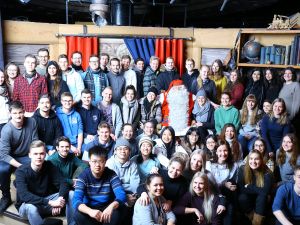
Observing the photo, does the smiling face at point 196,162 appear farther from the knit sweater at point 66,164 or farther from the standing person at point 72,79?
the standing person at point 72,79

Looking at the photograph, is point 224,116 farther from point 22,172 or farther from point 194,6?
point 194,6

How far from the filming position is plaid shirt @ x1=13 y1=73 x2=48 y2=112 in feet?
12.5

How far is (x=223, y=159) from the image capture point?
10.9 ft

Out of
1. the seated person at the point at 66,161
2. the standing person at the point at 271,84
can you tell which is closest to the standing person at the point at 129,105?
the seated person at the point at 66,161

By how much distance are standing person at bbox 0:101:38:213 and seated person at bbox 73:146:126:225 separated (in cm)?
80

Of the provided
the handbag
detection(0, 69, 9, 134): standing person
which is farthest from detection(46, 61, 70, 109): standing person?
the handbag

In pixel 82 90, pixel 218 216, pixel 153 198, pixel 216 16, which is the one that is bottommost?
pixel 218 216

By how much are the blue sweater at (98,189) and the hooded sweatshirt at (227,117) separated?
1.90 meters

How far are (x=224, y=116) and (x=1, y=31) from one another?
3191mm

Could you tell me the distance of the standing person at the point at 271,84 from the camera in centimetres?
470

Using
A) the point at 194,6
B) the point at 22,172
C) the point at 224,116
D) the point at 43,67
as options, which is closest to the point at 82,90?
the point at 43,67

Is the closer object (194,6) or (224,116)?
(224,116)

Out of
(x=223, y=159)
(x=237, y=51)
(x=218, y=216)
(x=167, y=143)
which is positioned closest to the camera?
(x=218, y=216)

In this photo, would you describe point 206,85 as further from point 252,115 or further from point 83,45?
point 83,45
